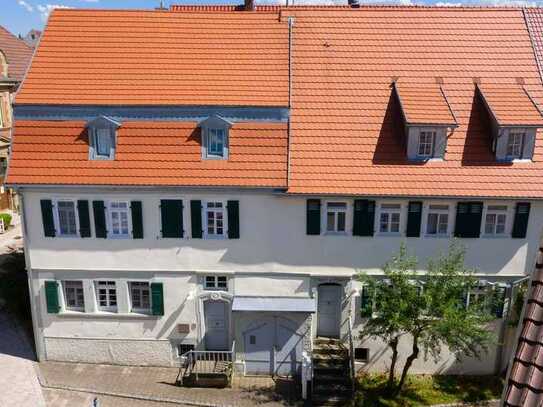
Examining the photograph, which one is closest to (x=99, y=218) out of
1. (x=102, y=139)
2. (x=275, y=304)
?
(x=102, y=139)

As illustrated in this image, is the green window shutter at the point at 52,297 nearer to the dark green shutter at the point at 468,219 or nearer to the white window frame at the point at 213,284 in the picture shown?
the white window frame at the point at 213,284

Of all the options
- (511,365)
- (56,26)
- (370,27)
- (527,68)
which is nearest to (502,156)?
(527,68)

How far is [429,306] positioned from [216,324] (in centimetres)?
810

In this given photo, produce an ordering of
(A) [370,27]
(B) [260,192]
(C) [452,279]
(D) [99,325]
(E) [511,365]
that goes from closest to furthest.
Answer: (E) [511,365] < (C) [452,279] < (B) [260,192] < (D) [99,325] < (A) [370,27]

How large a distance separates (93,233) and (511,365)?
16.0m

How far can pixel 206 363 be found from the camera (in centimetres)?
2023

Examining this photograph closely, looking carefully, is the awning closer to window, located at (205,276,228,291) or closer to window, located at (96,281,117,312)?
window, located at (205,276,228,291)

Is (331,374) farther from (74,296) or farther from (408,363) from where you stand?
(74,296)

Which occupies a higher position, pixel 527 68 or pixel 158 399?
pixel 527 68

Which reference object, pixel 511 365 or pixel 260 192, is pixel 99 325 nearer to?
pixel 260 192

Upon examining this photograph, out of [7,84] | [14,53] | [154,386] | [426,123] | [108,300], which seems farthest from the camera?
[14,53]

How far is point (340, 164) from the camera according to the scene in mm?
19234

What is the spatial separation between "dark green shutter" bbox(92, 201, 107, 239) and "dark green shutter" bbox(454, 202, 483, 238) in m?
12.6

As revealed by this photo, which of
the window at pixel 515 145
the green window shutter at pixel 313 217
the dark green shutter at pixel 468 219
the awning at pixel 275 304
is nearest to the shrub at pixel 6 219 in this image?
the awning at pixel 275 304
